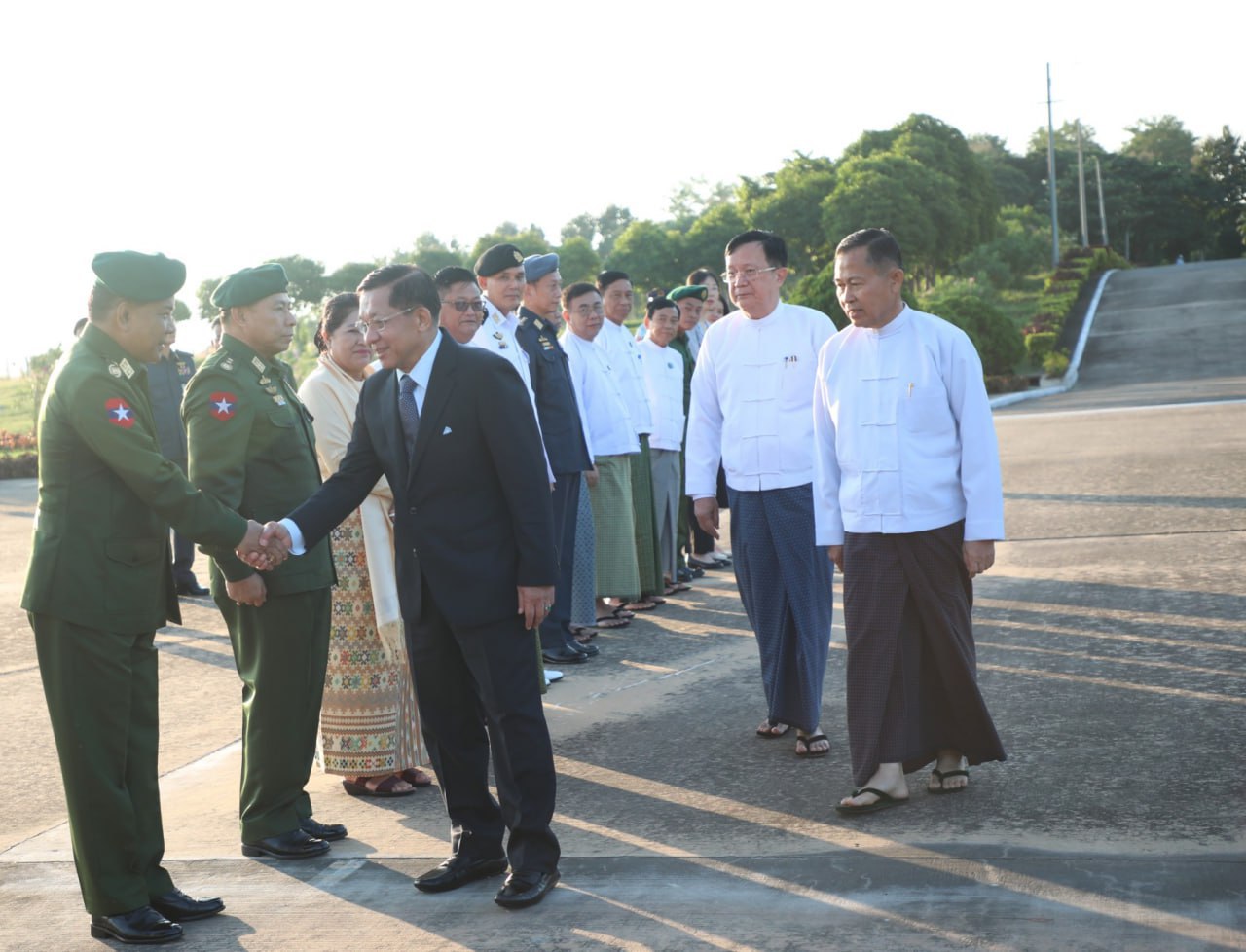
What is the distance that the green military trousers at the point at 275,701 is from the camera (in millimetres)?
4836

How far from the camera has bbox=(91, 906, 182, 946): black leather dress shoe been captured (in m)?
4.12

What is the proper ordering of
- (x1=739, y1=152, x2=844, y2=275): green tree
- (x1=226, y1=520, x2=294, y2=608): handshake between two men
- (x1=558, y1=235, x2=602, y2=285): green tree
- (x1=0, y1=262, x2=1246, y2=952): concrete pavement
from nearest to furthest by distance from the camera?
(x1=0, y1=262, x2=1246, y2=952): concrete pavement < (x1=226, y1=520, x2=294, y2=608): handshake between two men < (x1=739, y1=152, x2=844, y2=275): green tree < (x1=558, y1=235, x2=602, y2=285): green tree

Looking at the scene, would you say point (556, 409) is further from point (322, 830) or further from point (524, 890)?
point (524, 890)

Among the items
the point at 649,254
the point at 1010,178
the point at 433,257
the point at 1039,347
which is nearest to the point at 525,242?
the point at 433,257

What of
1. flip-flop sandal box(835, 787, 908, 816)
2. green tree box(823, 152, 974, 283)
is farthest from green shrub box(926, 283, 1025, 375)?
flip-flop sandal box(835, 787, 908, 816)

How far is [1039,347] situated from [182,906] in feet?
106

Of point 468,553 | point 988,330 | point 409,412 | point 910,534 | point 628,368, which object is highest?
point 988,330

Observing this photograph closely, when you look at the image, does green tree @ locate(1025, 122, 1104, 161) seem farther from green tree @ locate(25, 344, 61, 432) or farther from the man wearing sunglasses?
the man wearing sunglasses

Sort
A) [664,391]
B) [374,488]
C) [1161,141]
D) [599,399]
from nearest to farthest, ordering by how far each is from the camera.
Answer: [374,488] < [599,399] < [664,391] < [1161,141]

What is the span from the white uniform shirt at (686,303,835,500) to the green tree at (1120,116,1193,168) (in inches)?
4176

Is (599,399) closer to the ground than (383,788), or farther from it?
farther from it

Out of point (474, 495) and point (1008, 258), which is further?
point (1008, 258)

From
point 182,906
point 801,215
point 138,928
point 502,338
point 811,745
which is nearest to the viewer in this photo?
point 138,928

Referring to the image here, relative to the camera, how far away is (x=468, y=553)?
14.1 feet
